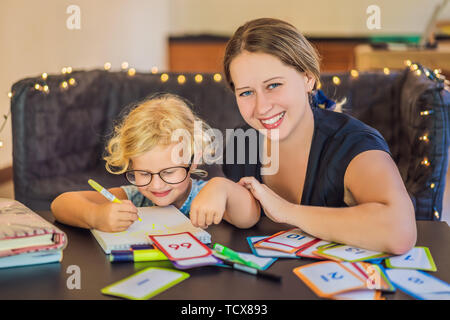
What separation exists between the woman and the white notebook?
0.19 ft

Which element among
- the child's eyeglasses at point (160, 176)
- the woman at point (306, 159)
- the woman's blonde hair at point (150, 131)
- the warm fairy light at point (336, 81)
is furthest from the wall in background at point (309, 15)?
the child's eyeglasses at point (160, 176)

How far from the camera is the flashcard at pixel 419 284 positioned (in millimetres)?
828

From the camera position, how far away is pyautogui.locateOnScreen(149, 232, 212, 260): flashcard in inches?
38.0

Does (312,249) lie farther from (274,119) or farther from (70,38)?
(70,38)

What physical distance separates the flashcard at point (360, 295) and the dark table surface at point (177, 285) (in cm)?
1

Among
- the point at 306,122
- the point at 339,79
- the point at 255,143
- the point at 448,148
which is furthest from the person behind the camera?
the point at 339,79

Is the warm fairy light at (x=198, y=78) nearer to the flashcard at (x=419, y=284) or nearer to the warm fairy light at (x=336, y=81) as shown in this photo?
the warm fairy light at (x=336, y=81)

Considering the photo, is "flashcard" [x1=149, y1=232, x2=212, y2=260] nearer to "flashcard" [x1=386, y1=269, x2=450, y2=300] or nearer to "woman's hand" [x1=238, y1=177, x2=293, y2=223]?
"woman's hand" [x1=238, y1=177, x2=293, y2=223]

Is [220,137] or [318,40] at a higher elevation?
[318,40]
